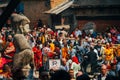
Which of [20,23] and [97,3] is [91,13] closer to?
[97,3]

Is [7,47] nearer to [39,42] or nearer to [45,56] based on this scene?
[45,56]

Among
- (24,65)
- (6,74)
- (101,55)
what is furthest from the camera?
(101,55)

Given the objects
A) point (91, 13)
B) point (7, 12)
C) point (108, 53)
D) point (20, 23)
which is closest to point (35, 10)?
point (91, 13)

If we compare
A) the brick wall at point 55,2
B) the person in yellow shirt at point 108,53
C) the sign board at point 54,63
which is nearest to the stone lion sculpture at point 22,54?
the sign board at point 54,63

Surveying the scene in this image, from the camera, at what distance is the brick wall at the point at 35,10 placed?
4853 centimetres

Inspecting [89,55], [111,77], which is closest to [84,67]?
[89,55]

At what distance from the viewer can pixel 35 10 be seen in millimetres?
49250

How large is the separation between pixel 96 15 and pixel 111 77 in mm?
35280

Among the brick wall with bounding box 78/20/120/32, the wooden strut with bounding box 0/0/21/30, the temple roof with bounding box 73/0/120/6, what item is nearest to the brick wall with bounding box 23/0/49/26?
the temple roof with bounding box 73/0/120/6

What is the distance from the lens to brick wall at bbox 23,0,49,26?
1911 inches

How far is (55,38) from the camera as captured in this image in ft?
89.2

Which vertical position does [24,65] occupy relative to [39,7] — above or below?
below

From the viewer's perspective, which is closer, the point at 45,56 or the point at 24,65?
the point at 24,65

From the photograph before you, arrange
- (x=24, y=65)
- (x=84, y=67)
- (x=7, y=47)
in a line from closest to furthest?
(x=24, y=65) < (x=7, y=47) < (x=84, y=67)
